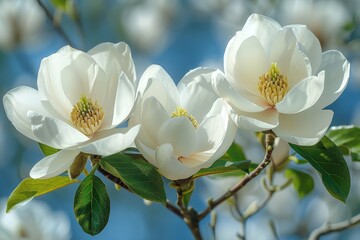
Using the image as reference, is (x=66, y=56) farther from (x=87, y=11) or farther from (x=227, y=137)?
(x=87, y=11)

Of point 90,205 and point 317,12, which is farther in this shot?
point 317,12

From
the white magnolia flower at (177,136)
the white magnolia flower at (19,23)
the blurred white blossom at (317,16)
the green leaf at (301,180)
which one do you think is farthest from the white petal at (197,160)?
the white magnolia flower at (19,23)

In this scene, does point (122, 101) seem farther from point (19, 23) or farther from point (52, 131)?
point (19, 23)

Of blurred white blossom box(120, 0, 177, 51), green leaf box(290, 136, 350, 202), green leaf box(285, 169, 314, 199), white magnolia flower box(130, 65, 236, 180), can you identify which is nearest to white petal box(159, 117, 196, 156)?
white magnolia flower box(130, 65, 236, 180)

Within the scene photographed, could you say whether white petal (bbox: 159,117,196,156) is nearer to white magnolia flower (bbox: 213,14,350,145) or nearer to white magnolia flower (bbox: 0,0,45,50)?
white magnolia flower (bbox: 213,14,350,145)

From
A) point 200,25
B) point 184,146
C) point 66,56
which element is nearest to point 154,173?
point 184,146

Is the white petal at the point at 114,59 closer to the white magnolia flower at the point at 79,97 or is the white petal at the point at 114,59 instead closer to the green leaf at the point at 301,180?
the white magnolia flower at the point at 79,97

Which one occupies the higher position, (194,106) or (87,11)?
(194,106)

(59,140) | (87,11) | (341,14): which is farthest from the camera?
(87,11)
